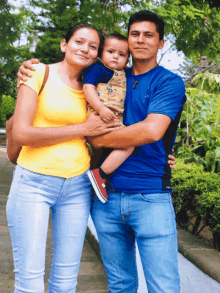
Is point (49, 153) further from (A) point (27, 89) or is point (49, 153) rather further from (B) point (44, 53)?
(B) point (44, 53)

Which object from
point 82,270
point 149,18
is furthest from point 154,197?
point 82,270

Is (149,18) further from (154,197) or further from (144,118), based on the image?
(154,197)

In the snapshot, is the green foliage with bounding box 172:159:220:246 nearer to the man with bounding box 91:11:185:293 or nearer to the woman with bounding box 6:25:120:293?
the man with bounding box 91:11:185:293

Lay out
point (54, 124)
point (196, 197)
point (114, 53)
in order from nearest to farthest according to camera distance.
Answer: point (54, 124)
point (114, 53)
point (196, 197)

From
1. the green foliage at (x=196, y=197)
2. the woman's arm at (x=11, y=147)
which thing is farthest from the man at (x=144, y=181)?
the green foliage at (x=196, y=197)

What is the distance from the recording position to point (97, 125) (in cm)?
190

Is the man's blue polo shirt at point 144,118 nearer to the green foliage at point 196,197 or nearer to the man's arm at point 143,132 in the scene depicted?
the man's arm at point 143,132

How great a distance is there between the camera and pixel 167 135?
6.31 feet

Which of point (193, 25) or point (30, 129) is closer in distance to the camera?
point (30, 129)

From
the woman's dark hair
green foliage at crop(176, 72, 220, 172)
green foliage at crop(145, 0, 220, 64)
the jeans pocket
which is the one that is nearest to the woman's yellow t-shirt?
the jeans pocket

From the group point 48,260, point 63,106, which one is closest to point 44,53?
point 48,260

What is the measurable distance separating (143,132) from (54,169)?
0.52 m

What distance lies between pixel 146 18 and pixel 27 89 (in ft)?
2.64

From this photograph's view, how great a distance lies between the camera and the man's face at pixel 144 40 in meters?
1.93
